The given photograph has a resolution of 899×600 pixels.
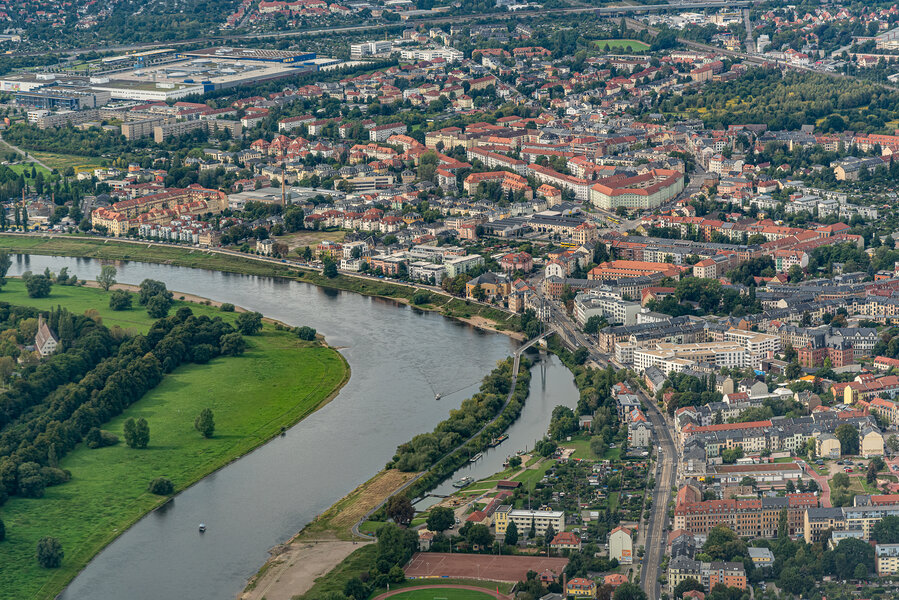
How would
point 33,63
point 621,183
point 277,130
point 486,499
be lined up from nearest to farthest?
point 486,499 < point 621,183 < point 277,130 < point 33,63

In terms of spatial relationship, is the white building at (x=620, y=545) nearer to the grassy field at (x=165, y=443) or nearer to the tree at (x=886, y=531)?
the tree at (x=886, y=531)

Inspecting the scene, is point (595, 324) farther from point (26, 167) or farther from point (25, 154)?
point (25, 154)

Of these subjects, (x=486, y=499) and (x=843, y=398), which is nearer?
(x=486, y=499)

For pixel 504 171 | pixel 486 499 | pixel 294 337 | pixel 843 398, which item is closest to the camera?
pixel 486 499

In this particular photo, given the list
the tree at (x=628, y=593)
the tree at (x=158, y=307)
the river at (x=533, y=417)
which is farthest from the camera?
the tree at (x=158, y=307)

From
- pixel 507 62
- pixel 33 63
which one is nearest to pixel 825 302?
pixel 507 62

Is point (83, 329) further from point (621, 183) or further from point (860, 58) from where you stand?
point (860, 58)

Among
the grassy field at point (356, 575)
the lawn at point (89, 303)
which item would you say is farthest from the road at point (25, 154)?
the grassy field at point (356, 575)
